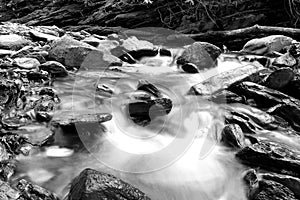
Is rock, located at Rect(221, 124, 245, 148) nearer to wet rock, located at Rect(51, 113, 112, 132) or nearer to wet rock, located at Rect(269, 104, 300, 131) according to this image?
wet rock, located at Rect(269, 104, 300, 131)

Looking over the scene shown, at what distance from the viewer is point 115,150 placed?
3.37 metres

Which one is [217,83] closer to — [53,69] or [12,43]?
[53,69]

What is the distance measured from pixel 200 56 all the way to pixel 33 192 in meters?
4.93

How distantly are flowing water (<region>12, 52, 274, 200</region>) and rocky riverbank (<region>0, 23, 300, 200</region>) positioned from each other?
0.14 m

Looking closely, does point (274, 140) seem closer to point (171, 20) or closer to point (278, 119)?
point (278, 119)

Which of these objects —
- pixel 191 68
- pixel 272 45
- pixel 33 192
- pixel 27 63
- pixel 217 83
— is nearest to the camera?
pixel 33 192

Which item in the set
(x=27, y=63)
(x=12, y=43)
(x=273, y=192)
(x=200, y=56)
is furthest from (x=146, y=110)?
(x=12, y=43)

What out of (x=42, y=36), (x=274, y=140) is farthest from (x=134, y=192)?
(x=42, y=36)

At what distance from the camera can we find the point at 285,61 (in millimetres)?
6398

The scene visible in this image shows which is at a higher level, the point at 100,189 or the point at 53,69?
the point at 100,189

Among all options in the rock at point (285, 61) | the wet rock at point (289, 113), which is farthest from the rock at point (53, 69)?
the rock at point (285, 61)

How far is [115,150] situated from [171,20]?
31.8 feet

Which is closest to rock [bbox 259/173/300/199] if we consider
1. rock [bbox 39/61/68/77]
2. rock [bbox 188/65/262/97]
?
rock [bbox 188/65/262/97]

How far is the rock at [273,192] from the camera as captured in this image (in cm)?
259
